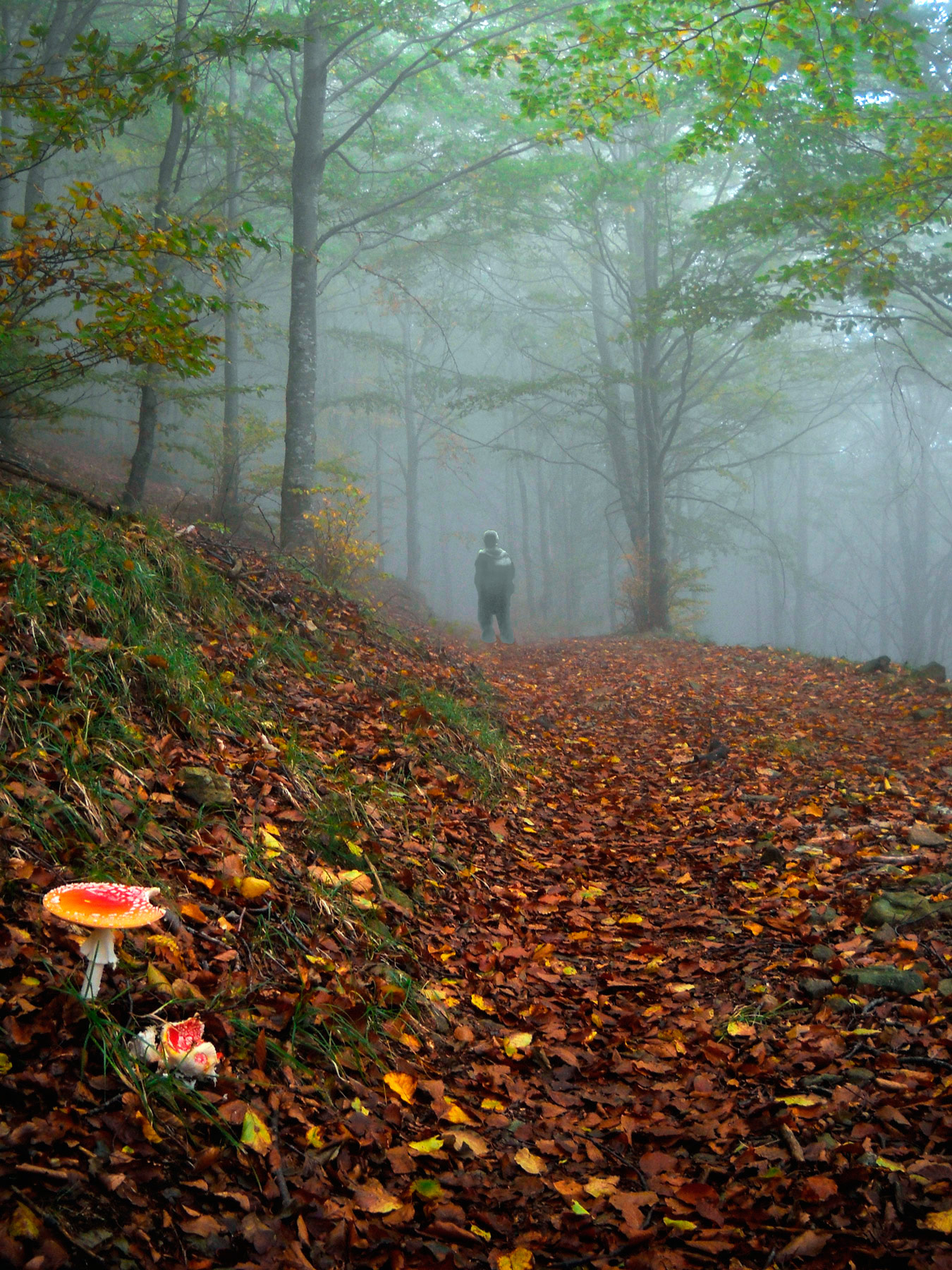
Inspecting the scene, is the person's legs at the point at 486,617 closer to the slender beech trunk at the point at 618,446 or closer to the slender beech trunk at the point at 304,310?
the slender beech trunk at the point at 618,446

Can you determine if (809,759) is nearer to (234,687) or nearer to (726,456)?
(234,687)

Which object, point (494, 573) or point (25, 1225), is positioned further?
point (494, 573)

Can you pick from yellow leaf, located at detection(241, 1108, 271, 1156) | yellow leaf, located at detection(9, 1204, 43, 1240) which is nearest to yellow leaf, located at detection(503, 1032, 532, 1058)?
yellow leaf, located at detection(241, 1108, 271, 1156)

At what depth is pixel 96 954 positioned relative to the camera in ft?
6.66

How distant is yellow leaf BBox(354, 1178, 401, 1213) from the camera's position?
1.94 m

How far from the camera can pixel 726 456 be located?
32.4 m

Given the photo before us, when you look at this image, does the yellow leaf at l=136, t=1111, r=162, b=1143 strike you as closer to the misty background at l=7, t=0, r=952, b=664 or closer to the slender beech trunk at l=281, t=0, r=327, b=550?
the misty background at l=7, t=0, r=952, b=664

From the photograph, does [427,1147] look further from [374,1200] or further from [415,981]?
[415,981]

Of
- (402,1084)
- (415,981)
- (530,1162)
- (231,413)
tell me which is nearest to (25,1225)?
(402,1084)

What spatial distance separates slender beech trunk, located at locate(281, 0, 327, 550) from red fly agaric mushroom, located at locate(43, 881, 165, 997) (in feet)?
25.3

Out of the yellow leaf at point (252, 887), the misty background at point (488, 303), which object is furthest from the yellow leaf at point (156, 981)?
the misty background at point (488, 303)

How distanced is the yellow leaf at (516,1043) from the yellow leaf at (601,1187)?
2.06ft

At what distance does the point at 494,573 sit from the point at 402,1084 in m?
12.7

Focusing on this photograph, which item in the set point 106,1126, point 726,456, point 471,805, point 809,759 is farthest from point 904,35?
point 726,456
